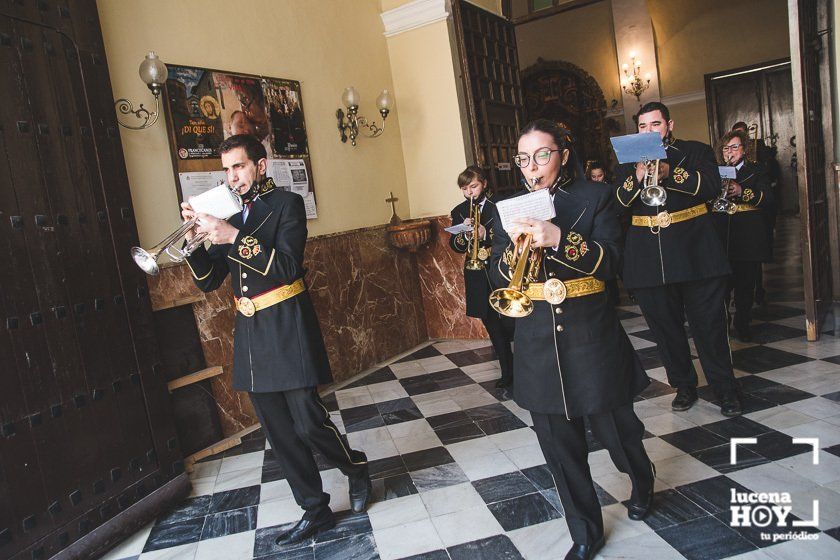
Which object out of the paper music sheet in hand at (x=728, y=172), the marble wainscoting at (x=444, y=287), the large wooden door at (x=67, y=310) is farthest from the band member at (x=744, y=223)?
→ the large wooden door at (x=67, y=310)

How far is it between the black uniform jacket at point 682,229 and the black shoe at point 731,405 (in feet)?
2.61

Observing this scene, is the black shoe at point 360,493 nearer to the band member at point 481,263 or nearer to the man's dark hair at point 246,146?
the man's dark hair at point 246,146

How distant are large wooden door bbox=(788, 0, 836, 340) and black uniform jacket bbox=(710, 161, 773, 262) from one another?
1.02ft

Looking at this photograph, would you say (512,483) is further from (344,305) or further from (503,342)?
(344,305)

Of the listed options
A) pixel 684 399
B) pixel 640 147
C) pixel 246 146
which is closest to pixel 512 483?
pixel 684 399

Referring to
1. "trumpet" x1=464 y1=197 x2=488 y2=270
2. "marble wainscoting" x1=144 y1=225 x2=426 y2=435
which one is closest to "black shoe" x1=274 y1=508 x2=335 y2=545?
"marble wainscoting" x1=144 y1=225 x2=426 y2=435

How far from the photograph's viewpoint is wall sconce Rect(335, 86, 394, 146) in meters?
5.73

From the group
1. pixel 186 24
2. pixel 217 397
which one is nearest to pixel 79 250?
pixel 217 397

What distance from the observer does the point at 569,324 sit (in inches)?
89.0

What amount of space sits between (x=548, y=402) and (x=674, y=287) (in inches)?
74.6

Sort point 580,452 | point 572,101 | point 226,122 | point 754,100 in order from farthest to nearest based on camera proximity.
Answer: point 754,100 → point 572,101 → point 226,122 → point 580,452

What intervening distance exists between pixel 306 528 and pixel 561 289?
1.73 metres

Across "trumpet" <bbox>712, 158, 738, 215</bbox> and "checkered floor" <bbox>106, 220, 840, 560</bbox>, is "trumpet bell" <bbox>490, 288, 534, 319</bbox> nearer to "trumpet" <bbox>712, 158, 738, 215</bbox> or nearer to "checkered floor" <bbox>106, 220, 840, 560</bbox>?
"checkered floor" <bbox>106, 220, 840, 560</bbox>

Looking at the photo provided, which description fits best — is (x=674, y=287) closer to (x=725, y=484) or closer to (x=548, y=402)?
(x=725, y=484)
